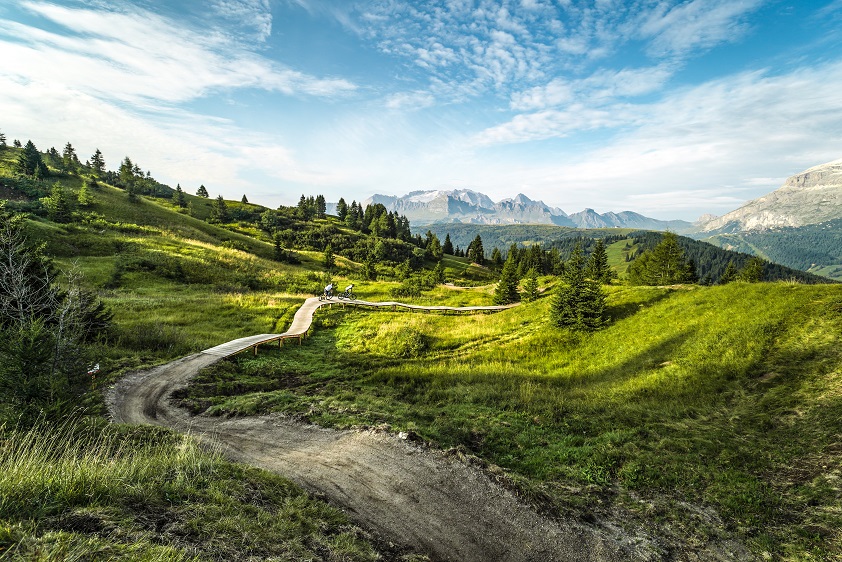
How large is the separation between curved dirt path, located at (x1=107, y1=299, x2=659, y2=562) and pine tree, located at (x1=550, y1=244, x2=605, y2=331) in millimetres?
18924

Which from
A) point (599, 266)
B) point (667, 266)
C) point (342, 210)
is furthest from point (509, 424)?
point (342, 210)

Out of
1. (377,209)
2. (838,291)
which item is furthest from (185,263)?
(377,209)

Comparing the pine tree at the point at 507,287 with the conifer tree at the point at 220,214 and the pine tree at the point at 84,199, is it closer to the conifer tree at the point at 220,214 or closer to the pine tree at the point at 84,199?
the pine tree at the point at 84,199

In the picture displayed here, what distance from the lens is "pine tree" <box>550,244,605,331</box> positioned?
2488 cm

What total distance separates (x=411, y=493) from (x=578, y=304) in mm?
21133

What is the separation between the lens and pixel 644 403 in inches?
557

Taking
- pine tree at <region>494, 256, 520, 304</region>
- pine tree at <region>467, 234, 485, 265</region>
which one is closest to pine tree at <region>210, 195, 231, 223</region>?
pine tree at <region>467, 234, 485, 265</region>

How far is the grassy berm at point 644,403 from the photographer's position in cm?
788

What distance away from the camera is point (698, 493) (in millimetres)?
8391

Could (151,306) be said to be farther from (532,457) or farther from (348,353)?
(532,457)

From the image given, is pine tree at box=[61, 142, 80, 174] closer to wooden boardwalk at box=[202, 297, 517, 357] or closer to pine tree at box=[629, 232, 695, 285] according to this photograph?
wooden boardwalk at box=[202, 297, 517, 357]

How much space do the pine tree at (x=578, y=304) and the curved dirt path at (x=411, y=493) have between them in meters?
18.9

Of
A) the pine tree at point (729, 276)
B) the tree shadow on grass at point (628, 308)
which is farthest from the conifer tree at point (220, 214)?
the pine tree at point (729, 276)

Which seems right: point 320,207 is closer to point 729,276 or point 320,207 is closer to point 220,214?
point 220,214
